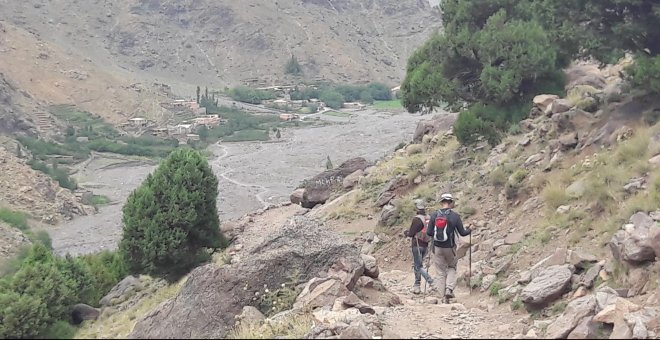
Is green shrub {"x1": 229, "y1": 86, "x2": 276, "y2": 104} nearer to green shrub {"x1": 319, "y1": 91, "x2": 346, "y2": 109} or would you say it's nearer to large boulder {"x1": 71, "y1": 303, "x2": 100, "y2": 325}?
green shrub {"x1": 319, "y1": 91, "x2": 346, "y2": 109}

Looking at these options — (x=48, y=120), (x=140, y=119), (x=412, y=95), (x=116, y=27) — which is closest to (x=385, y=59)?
(x=116, y=27)

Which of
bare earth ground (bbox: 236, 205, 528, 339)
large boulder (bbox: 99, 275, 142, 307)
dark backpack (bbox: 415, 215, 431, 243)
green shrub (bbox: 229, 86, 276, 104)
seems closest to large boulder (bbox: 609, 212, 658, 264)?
bare earth ground (bbox: 236, 205, 528, 339)

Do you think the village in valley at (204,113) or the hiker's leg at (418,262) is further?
the village in valley at (204,113)

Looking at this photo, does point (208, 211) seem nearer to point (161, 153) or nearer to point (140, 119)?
point (161, 153)

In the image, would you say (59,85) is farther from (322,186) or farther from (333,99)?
(322,186)

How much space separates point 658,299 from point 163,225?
1397cm

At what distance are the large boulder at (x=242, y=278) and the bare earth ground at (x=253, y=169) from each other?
34814 mm

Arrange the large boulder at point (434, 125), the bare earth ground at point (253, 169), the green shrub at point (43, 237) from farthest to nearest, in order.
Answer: the bare earth ground at point (253, 169) → the green shrub at point (43, 237) → the large boulder at point (434, 125)

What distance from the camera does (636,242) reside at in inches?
353

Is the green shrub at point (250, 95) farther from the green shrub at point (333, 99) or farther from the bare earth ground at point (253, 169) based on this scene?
the bare earth ground at point (253, 169)

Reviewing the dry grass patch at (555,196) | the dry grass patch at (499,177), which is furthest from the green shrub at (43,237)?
the dry grass patch at (555,196)

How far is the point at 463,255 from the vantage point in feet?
48.5

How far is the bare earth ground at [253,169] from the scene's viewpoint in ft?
166

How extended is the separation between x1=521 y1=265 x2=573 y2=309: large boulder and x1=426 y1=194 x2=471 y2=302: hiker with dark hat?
1279 mm
